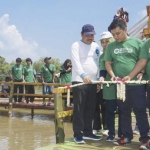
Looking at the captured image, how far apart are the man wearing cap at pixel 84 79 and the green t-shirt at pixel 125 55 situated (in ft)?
1.40

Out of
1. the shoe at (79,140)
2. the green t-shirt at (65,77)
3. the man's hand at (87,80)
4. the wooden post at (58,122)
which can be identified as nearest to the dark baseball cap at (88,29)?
the man's hand at (87,80)

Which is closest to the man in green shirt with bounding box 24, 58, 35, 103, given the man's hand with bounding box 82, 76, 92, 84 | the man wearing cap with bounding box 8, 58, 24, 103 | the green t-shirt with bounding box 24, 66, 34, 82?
the green t-shirt with bounding box 24, 66, 34, 82

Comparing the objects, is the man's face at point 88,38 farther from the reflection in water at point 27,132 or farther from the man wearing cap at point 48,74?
the man wearing cap at point 48,74

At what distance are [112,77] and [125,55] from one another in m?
0.33

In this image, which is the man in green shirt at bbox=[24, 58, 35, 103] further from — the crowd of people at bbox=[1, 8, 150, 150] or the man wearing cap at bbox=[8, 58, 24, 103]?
the crowd of people at bbox=[1, 8, 150, 150]

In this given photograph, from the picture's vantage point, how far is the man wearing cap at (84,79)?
4.38 metres

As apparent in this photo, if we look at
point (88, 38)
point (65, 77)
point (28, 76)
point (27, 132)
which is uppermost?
point (88, 38)

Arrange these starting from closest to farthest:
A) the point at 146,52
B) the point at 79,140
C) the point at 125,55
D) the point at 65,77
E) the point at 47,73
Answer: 1. the point at 146,52
2. the point at 125,55
3. the point at 79,140
4. the point at 65,77
5. the point at 47,73

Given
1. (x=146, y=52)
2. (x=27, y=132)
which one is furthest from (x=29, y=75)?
(x=146, y=52)

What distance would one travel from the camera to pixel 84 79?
4246 mm

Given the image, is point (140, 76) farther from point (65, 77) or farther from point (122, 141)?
point (65, 77)

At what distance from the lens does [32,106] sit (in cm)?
1005

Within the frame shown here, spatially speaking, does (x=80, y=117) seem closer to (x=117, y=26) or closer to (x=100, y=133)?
(x=100, y=133)

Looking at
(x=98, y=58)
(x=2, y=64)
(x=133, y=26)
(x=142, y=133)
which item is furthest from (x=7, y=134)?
(x=2, y=64)
